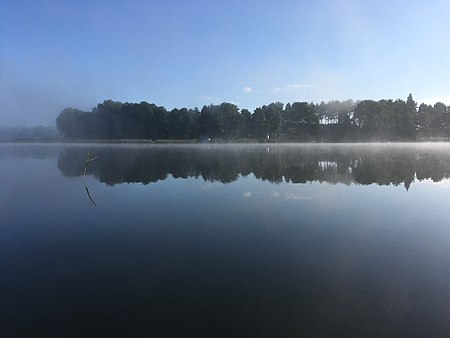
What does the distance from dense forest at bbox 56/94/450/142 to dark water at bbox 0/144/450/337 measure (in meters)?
124

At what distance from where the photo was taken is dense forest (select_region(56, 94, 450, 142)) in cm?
14112

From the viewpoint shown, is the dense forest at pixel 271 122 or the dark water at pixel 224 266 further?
A: the dense forest at pixel 271 122

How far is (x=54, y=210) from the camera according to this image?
54.5 ft

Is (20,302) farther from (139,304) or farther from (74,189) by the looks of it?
(74,189)

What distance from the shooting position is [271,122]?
5482 inches

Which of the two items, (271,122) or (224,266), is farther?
(271,122)

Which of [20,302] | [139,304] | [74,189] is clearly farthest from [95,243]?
[74,189]

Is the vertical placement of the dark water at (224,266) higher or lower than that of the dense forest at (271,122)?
lower

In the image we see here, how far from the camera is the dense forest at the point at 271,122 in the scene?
14112cm

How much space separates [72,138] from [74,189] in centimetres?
15182

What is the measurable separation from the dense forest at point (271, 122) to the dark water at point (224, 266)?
12359 centimetres

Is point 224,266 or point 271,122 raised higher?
point 271,122

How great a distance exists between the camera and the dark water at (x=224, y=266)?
6.61 m

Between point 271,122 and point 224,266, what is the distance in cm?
13323
